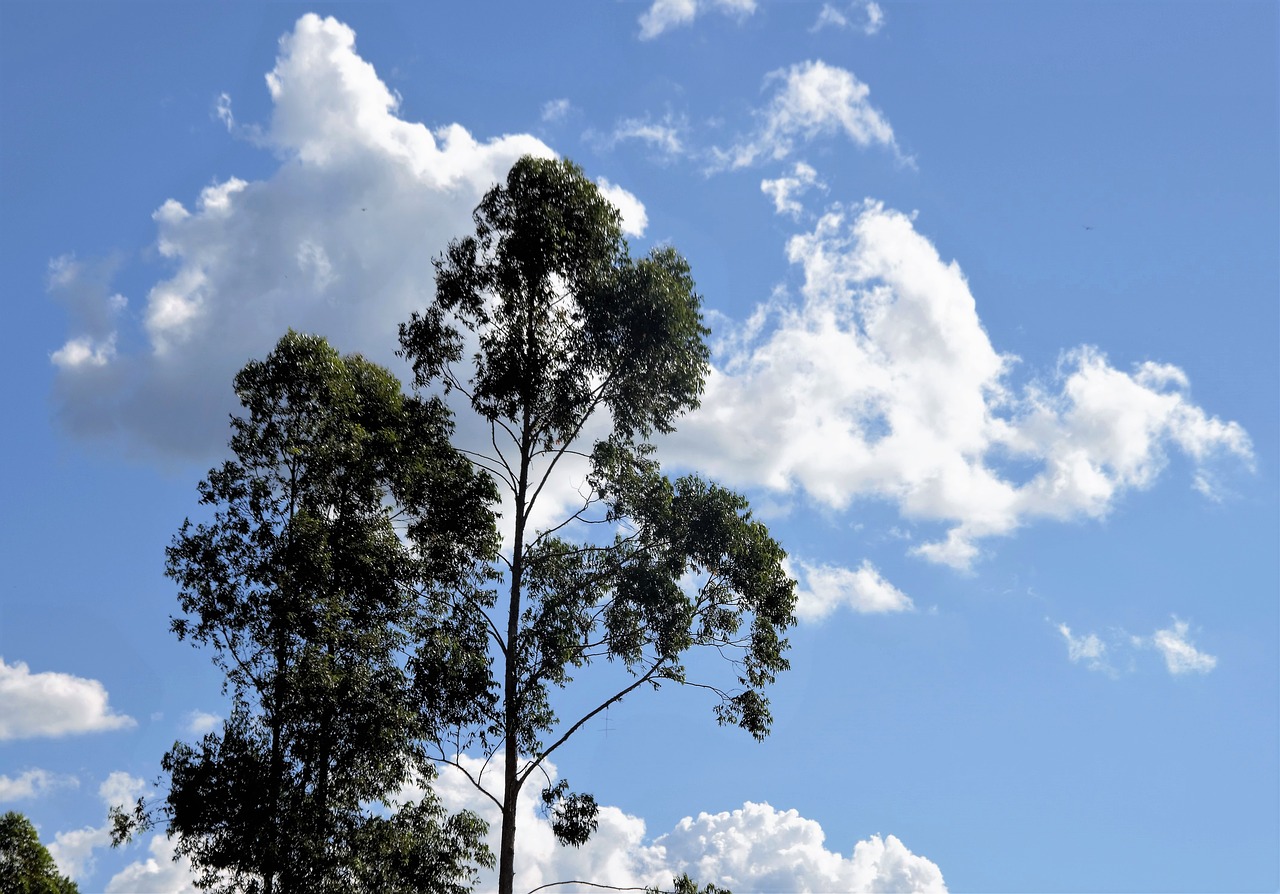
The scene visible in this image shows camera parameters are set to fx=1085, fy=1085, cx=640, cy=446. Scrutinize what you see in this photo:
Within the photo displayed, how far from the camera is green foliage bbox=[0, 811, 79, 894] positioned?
50.7 meters

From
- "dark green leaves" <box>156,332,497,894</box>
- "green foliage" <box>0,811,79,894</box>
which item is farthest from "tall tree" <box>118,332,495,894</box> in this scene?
"green foliage" <box>0,811,79,894</box>

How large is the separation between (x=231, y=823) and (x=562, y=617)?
9118 mm

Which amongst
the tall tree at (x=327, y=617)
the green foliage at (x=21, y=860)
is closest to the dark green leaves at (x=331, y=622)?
the tall tree at (x=327, y=617)

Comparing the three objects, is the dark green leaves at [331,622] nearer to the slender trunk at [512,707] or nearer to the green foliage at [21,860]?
the slender trunk at [512,707]

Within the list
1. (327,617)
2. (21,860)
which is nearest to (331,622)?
(327,617)

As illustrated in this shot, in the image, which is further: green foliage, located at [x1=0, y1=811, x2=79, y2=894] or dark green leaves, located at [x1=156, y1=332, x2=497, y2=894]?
green foliage, located at [x1=0, y1=811, x2=79, y2=894]

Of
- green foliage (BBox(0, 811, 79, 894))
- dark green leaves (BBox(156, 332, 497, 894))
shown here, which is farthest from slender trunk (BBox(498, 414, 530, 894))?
green foliage (BBox(0, 811, 79, 894))

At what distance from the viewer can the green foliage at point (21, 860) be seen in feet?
166

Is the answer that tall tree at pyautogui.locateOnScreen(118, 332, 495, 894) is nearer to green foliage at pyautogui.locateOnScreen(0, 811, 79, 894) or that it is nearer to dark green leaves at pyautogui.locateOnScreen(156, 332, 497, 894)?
dark green leaves at pyautogui.locateOnScreen(156, 332, 497, 894)

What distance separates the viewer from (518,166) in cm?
2491

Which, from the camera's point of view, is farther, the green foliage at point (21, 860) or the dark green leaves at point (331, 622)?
the green foliage at point (21, 860)

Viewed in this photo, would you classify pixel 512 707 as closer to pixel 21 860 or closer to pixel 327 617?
pixel 327 617

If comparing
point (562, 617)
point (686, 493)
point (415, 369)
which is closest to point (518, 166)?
point (415, 369)

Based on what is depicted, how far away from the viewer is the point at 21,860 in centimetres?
5138
